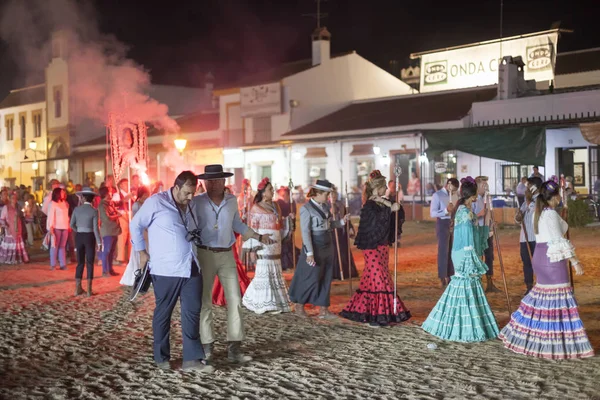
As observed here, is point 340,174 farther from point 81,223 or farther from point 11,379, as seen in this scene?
point 11,379

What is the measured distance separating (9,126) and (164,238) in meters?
49.3

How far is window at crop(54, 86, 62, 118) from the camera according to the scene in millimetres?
47459

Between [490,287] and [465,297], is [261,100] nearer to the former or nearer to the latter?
[490,287]

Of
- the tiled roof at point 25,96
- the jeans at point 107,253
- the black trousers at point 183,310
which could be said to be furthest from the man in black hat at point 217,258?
the tiled roof at point 25,96

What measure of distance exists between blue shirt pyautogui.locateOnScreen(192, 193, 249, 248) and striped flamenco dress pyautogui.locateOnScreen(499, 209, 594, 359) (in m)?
2.85

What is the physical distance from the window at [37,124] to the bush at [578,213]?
3734cm

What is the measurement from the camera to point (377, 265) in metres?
8.41

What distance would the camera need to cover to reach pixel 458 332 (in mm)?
7559

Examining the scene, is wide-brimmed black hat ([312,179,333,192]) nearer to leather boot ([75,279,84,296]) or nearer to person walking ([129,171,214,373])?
person walking ([129,171,214,373])

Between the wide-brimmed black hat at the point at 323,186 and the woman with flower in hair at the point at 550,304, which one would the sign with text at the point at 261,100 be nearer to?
the wide-brimmed black hat at the point at 323,186

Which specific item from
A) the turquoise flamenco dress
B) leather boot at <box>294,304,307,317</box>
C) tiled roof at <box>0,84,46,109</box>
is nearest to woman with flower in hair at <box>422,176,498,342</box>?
the turquoise flamenco dress

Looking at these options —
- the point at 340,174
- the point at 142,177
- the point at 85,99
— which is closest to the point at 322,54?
the point at 340,174

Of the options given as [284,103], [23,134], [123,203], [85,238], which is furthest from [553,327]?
[23,134]

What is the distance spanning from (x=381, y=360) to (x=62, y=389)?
9.11 feet
